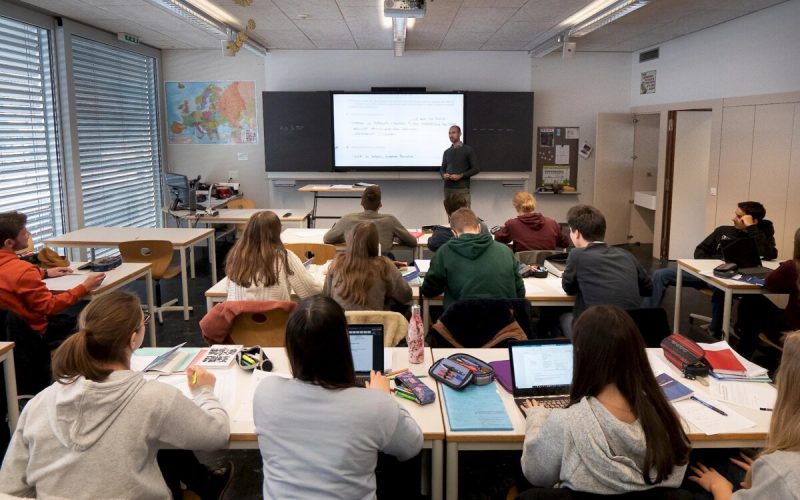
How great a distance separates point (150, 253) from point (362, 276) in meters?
2.93

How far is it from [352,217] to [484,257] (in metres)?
1.92

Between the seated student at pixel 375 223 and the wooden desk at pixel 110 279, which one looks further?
the seated student at pixel 375 223

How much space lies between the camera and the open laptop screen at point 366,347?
2516 millimetres

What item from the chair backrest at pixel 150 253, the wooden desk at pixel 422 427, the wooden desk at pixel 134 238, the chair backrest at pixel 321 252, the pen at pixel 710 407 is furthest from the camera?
the wooden desk at pixel 134 238

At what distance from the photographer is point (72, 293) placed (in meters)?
3.95

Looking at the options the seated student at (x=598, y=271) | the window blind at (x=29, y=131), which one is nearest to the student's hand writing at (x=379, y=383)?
the seated student at (x=598, y=271)

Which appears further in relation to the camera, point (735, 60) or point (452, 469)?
point (735, 60)

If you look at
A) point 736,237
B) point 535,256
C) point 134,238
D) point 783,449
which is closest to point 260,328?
point 783,449

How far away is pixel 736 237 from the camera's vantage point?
17.5 ft

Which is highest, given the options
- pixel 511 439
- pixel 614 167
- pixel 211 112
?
pixel 211 112

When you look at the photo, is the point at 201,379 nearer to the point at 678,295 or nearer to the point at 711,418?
the point at 711,418

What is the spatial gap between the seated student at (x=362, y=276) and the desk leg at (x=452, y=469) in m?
1.30

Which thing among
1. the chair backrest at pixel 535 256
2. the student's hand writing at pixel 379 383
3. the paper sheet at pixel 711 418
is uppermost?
the chair backrest at pixel 535 256

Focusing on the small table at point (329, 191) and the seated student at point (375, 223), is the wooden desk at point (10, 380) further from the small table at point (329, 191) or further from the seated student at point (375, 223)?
the small table at point (329, 191)
